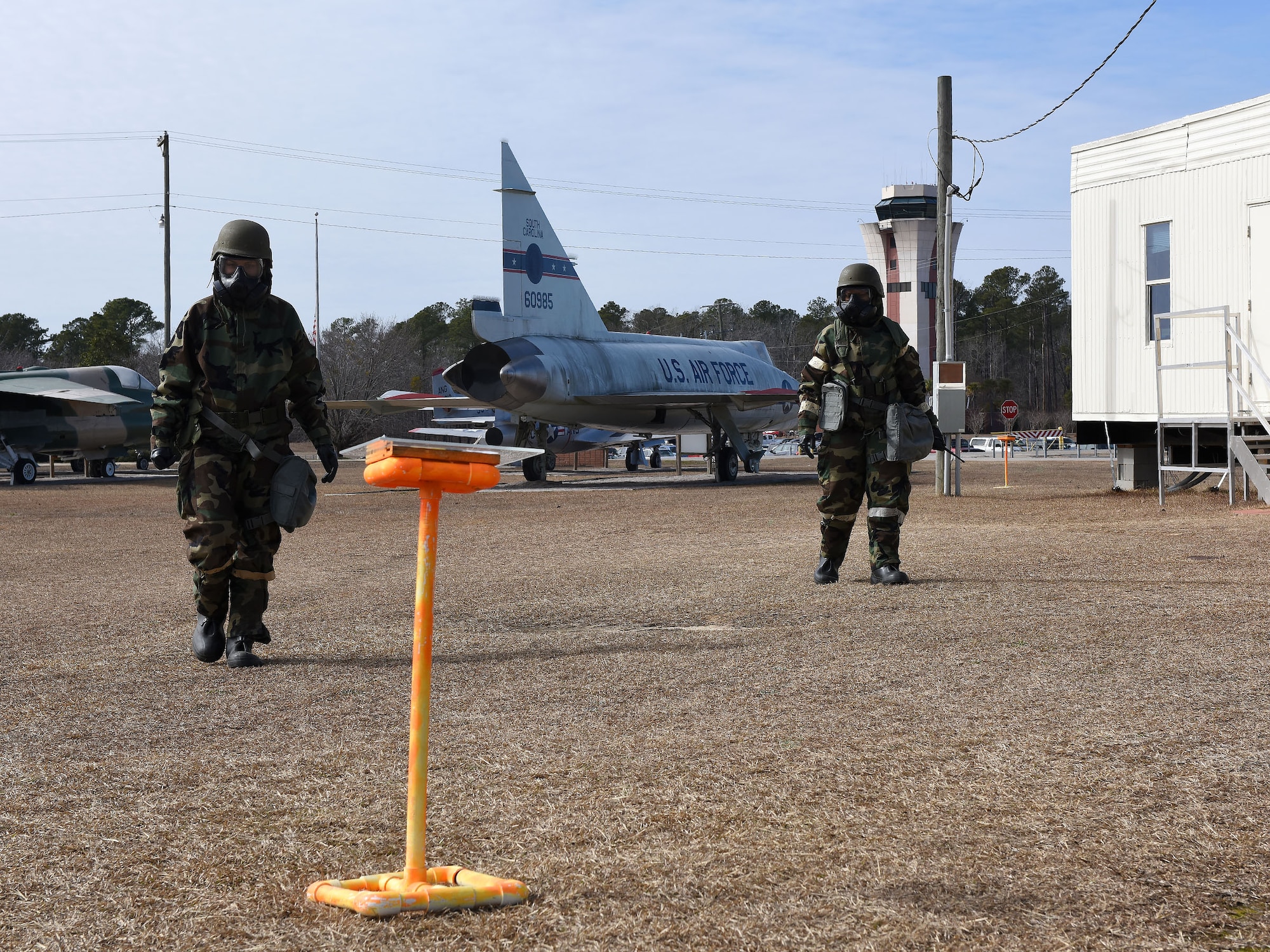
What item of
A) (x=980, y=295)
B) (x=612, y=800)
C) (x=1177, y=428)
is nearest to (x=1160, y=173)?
(x=1177, y=428)

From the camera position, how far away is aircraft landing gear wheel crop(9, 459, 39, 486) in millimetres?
31203

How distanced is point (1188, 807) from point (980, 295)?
116984 mm

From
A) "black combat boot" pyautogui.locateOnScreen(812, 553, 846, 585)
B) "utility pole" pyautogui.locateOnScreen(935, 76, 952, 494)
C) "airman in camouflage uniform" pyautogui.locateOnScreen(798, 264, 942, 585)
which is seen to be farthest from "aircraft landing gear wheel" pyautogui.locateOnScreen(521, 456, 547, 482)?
"airman in camouflage uniform" pyautogui.locateOnScreen(798, 264, 942, 585)

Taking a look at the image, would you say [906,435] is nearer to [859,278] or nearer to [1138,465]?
[859,278]

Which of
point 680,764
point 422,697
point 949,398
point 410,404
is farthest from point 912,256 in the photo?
point 422,697

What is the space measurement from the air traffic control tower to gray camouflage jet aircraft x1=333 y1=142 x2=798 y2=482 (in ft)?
218

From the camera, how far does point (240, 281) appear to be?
666 centimetres

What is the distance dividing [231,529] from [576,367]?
69.5 feet

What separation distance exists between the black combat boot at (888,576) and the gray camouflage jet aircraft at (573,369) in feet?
56.2

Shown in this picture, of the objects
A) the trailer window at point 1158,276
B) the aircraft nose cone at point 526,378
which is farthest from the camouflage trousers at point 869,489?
the aircraft nose cone at point 526,378

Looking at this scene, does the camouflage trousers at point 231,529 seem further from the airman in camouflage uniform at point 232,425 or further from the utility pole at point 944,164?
the utility pole at point 944,164

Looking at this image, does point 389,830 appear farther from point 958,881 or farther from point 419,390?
point 419,390

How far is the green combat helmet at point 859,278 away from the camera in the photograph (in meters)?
9.27

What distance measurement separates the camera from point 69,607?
9195 mm
